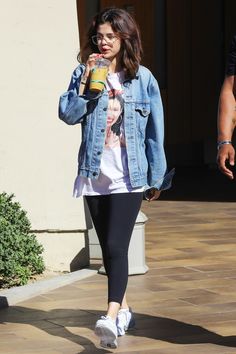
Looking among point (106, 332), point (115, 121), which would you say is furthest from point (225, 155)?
point (106, 332)

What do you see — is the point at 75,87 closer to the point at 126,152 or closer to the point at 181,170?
the point at 126,152

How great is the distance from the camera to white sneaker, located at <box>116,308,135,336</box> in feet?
19.9

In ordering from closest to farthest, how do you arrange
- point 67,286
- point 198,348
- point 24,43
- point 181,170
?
1. point 198,348
2. point 67,286
3. point 24,43
4. point 181,170

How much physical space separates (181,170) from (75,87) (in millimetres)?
9484

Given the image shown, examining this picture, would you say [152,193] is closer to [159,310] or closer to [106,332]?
[106,332]

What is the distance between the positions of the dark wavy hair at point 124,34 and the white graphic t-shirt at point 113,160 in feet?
0.46

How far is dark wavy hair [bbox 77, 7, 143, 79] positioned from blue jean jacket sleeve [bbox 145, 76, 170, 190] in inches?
8.1

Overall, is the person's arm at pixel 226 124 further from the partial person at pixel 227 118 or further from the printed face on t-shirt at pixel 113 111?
the printed face on t-shirt at pixel 113 111

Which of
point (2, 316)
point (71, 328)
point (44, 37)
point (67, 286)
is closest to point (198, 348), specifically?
point (71, 328)

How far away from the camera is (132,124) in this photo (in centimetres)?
587

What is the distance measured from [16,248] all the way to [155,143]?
2.06 meters

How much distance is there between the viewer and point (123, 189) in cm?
582

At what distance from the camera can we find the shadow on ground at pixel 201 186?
1259 centimetres

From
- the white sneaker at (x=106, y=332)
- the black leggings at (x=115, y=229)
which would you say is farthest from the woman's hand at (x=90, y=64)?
the white sneaker at (x=106, y=332)
